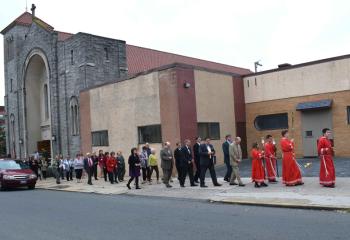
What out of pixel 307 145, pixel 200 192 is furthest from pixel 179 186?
pixel 307 145

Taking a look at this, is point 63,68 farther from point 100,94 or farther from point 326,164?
point 326,164

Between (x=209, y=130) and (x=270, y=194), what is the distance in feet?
31.6

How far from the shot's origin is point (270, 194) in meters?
12.9

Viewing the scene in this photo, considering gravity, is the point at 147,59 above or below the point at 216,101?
above

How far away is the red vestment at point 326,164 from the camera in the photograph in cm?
1327

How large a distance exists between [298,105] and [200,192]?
9481 mm

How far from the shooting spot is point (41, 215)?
37.5ft

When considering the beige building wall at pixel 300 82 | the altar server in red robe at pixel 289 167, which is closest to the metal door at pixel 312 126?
the beige building wall at pixel 300 82

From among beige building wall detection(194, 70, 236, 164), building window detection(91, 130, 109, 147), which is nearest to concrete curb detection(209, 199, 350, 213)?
beige building wall detection(194, 70, 236, 164)

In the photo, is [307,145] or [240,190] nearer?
[240,190]

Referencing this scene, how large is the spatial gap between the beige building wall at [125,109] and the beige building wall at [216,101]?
2.04 metres

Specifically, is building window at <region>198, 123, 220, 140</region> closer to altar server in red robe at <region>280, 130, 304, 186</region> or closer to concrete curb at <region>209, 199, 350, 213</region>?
altar server in red robe at <region>280, 130, 304, 186</region>

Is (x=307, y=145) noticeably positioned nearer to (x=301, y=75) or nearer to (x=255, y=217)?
(x=301, y=75)

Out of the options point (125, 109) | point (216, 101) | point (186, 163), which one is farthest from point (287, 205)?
point (125, 109)
